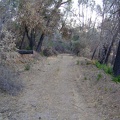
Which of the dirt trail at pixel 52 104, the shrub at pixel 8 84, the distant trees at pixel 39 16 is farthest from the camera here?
the distant trees at pixel 39 16

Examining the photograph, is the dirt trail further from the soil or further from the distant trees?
the distant trees

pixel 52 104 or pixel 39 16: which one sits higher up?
pixel 39 16

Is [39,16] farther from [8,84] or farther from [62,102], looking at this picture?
[62,102]

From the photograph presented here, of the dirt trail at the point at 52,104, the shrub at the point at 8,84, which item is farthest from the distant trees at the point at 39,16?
the dirt trail at the point at 52,104

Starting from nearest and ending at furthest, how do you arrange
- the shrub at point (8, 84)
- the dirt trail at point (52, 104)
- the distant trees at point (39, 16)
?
the dirt trail at point (52, 104), the shrub at point (8, 84), the distant trees at point (39, 16)

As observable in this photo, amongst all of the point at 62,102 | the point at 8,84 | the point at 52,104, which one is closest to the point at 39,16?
the point at 8,84

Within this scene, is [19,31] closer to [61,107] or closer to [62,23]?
[62,23]

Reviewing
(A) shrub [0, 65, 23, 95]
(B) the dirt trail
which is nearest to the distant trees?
(A) shrub [0, 65, 23, 95]

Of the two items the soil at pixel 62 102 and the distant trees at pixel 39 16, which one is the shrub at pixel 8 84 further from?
the distant trees at pixel 39 16

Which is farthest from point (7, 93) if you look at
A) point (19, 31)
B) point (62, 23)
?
point (62, 23)

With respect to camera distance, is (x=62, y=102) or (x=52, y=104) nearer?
(x=52, y=104)

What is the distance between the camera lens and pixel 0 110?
8.31 meters

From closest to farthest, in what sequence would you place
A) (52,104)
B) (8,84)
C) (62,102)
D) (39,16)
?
1. (52,104)
2. (62,102)
3. (8,84)
4. (39,16)

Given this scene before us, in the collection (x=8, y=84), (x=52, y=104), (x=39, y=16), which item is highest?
(x=39, y=16)
